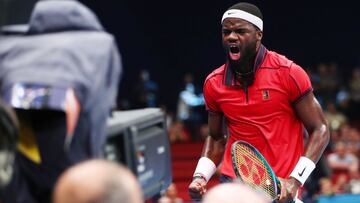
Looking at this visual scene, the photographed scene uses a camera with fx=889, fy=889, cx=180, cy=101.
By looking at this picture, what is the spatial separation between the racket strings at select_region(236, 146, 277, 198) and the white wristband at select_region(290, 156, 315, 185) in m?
0.33

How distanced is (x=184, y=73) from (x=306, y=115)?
637 inches

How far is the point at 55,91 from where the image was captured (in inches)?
122

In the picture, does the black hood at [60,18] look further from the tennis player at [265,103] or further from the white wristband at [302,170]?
the white wristband at [302,170]

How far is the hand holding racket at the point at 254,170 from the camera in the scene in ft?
15.8

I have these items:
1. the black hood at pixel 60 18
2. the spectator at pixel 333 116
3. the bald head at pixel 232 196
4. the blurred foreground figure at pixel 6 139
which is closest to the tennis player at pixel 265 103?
the black hood at pixel 60 18

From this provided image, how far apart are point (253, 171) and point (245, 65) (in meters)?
0.78

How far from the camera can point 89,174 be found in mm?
2361

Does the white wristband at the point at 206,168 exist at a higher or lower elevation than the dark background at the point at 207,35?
higher

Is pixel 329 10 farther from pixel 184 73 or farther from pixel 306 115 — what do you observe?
pixel 306 115

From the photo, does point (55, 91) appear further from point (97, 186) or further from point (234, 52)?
point (234, 52)

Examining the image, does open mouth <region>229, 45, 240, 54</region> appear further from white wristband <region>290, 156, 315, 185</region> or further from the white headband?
white wristband <region>290, 156, 315, 185</region>

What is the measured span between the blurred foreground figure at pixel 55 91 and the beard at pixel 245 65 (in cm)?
205

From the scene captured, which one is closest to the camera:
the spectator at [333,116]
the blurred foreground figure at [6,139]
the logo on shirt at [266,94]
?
the blurred foreground figure at [6,139]

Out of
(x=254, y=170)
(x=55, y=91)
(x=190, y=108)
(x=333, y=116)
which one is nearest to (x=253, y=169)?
(x=254, y=170)
